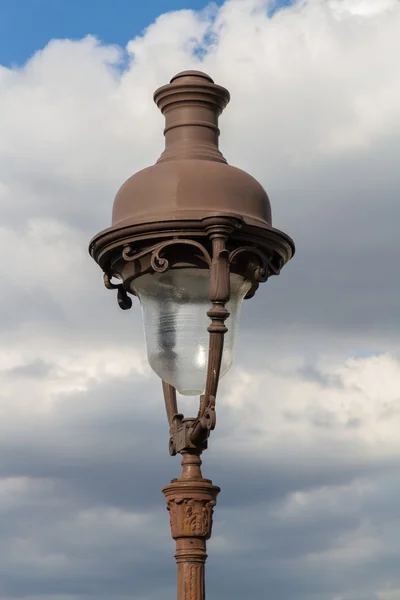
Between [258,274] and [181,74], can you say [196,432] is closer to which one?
[258,274]

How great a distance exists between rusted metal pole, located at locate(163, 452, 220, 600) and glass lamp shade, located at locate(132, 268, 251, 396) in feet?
2.18

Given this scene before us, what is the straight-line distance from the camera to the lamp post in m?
7.78

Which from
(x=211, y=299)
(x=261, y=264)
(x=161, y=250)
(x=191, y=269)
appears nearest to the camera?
(x=211, y=299)

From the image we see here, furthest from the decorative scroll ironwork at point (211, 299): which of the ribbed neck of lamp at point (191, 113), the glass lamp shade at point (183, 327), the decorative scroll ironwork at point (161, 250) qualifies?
the ribbed neck of lamp at point (191, 113)

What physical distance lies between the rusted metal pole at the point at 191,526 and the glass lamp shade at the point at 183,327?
0.66m

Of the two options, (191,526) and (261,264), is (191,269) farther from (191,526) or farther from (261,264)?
(191,526)

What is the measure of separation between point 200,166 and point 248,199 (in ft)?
1.26

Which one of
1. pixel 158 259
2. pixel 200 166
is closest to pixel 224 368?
pixel 158 259

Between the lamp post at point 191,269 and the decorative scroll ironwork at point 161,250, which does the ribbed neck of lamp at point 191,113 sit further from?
the decorative scroll ironwork at point 161,250

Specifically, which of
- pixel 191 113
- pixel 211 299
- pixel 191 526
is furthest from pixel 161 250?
pixel 191 526

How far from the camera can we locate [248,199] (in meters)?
8.18

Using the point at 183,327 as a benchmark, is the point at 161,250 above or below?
above

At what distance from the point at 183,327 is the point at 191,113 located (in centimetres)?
161

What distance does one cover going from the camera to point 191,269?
8070mm
